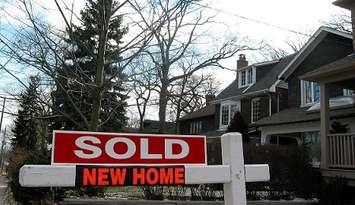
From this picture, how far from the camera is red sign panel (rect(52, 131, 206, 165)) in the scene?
2.98 meters

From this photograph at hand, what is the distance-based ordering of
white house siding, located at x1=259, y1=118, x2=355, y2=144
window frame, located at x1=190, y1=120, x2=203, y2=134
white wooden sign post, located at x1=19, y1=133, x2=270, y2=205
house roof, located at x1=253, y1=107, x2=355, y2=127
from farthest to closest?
1. window frame, located at x1=190, y1=120, x2=203, y2=134
2. white house siding, located at x1=259, y1=118, x2=355, y2=144
3. house roof, located at x1=253, y1=107, x2=355, y2=127
4. white wooden sign post, located at x1=19, y1=133, x2=270, y2=205

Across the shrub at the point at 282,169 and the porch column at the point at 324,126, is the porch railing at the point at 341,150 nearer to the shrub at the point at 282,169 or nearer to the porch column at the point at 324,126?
the porch column at the point at 324,126

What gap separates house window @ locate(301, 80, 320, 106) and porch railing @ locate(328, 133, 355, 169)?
930cm

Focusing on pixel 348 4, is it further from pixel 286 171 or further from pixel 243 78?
pixel 243 78

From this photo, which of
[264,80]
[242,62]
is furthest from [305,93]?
[242,62]

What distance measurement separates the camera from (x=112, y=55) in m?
15.1

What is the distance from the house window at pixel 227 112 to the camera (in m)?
32.8

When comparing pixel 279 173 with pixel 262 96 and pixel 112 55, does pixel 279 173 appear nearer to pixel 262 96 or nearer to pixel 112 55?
pixel 112 55

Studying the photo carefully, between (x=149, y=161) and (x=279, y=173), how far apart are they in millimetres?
12348

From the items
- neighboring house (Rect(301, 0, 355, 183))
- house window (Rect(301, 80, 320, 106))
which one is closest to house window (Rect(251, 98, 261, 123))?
house window (Rect(301, 80, 320, 106))

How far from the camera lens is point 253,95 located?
1178 inches

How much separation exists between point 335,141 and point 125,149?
1360 centimetres

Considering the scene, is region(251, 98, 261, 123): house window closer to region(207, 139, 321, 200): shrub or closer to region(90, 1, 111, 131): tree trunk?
region(207, 139, 321, 200): shrub

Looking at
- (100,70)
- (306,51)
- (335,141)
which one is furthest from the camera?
(306,51)
